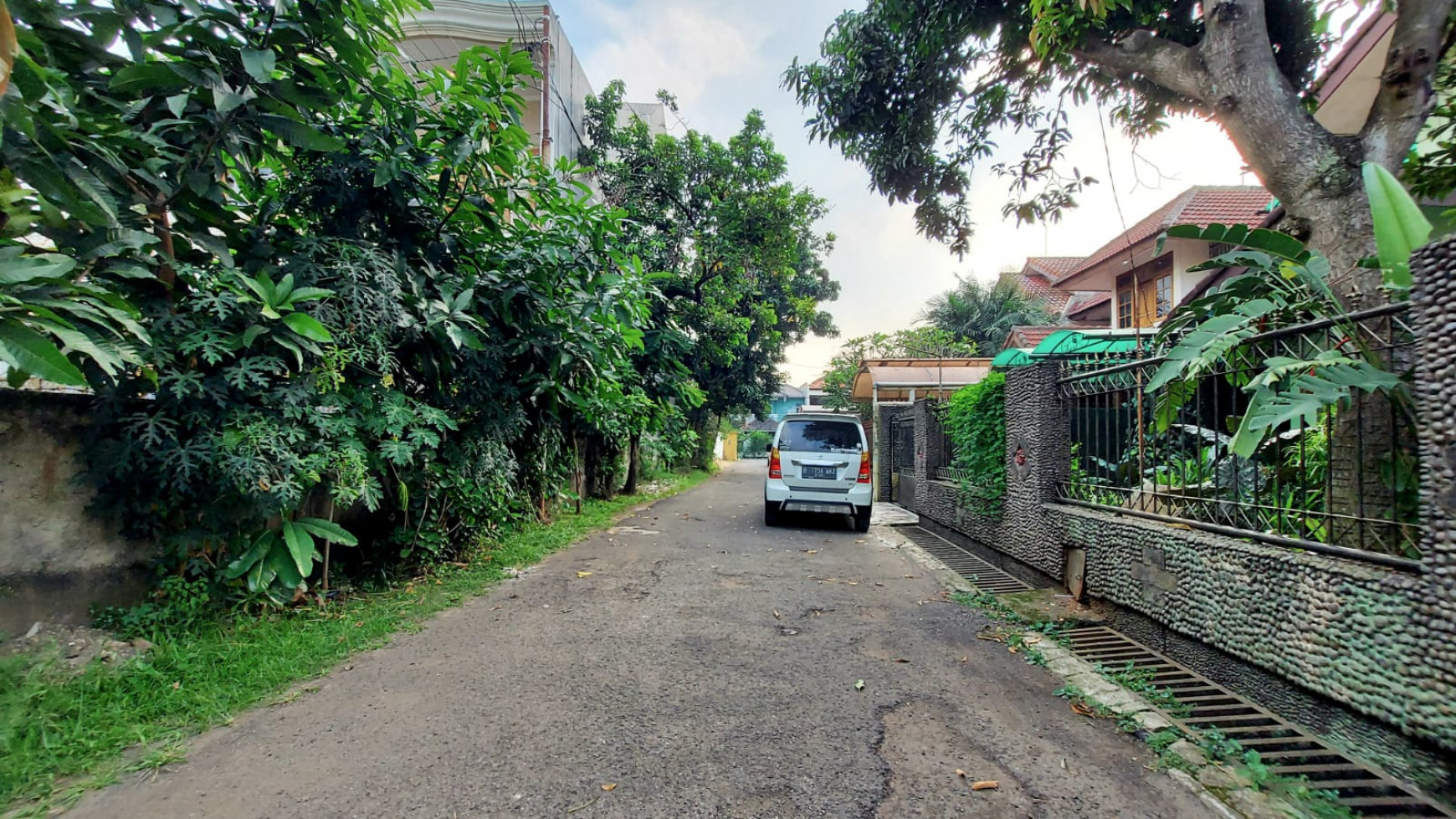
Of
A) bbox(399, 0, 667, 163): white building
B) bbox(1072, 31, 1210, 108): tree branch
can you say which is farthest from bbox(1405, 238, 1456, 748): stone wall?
bbox(399, 0, 667, 163): white building

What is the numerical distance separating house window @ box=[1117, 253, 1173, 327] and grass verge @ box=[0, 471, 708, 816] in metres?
15.4

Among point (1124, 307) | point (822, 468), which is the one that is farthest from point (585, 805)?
point (1124, 307)

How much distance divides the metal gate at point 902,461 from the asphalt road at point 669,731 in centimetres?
720

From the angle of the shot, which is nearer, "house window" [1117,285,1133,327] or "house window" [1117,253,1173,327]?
"house window" [1117,253,1173,327]

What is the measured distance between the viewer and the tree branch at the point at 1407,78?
365 centimetres

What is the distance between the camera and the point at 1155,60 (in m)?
5.02

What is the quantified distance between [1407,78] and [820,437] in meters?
6.73

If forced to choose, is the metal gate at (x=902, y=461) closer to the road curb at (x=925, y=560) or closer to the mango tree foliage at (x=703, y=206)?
the road curb at (x=925, y=560)

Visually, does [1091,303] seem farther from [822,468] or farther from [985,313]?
[822,468]

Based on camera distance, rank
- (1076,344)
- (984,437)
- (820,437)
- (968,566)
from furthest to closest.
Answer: (820,437) → (1076,344) → (984,437) → (968,566)

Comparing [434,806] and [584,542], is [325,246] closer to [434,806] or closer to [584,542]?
[434,806]

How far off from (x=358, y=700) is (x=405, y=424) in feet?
6.22

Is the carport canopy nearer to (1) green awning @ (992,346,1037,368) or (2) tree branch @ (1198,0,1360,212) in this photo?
(1) green awning @ (992,346,1037,368)

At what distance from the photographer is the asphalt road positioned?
237 centimetres
